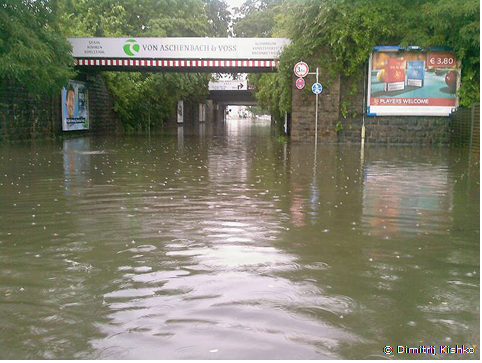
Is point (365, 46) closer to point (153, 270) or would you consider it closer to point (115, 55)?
point (115, 55)

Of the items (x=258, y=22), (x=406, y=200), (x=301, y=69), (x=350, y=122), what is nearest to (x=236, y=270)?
(x=406, y=200)

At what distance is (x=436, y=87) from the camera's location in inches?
890

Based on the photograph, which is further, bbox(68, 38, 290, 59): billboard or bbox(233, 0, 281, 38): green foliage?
bbox(233, 0, 281, 38): green foliage

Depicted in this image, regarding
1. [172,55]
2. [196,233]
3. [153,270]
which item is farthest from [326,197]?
[172,55]

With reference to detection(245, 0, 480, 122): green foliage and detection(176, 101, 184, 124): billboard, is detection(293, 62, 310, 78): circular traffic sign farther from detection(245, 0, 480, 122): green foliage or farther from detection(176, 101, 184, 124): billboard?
detection(176, 101, 184, 124): billboard

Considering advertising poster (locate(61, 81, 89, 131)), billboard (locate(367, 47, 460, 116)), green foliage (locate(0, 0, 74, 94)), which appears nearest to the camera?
green foliage (locate(0, 0, 74, 94))

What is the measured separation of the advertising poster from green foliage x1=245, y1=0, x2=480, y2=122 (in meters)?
12.4

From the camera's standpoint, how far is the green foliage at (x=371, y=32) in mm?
21078

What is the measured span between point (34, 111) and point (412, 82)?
16920 mm

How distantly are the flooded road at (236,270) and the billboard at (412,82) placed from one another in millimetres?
13252

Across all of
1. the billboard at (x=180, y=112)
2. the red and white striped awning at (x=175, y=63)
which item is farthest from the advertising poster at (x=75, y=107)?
the billboard at (x=180, y=112)

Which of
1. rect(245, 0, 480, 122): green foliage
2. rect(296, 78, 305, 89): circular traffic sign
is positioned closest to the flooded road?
rect(296, 78, 305, 89): circular traffic sign

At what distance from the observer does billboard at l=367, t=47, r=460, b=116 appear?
73.6 feet

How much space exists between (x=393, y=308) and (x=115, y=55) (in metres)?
23.9
